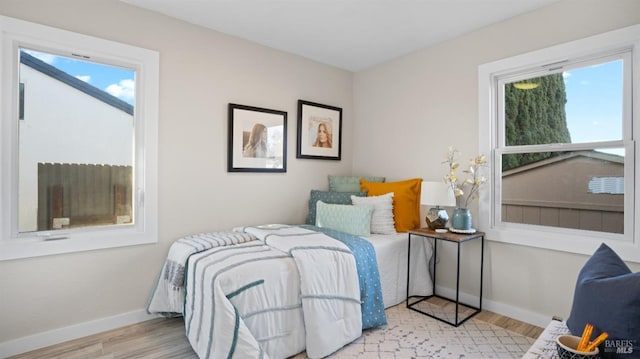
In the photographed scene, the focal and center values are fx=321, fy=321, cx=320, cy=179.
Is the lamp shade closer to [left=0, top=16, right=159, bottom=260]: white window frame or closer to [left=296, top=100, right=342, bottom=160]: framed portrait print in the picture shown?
[left=296, top=100, right=342, bottom=160]: framed portrait print

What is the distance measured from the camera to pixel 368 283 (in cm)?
246

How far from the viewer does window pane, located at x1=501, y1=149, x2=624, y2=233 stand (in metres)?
2.32

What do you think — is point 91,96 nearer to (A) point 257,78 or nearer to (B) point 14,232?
(B) point 14,232

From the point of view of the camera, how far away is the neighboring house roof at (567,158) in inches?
91.2

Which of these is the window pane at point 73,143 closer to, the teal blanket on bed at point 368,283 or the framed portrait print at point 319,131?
the framed portrait print at point 319,131

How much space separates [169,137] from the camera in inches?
107

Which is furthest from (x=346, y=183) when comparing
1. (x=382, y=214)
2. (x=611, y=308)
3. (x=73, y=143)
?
(x=611, y=308)

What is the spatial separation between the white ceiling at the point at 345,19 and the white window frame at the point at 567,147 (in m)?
0.41

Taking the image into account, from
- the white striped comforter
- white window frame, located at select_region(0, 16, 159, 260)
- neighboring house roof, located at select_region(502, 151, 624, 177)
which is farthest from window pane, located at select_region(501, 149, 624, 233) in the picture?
white window frame, located at select_region(0, 16, 159, 260)

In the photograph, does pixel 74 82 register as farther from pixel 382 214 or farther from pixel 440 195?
pixel 440 195

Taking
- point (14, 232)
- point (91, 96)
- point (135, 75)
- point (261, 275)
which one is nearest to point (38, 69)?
point (91, 96)

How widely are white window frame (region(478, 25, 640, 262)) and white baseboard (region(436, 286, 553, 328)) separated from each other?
553mm

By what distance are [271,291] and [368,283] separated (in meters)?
0.82

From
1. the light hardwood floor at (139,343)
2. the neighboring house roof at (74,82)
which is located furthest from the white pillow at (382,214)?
the neighboring house roof at (74,82)
